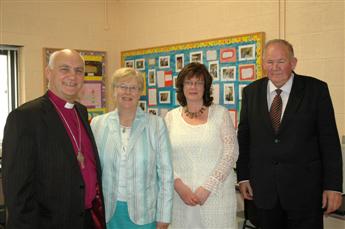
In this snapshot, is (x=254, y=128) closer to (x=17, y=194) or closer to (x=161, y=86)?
(x=17, y=194)

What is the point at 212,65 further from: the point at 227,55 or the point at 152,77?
the point at 152,77

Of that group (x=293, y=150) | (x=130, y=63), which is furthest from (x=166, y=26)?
(x=293, y=150)

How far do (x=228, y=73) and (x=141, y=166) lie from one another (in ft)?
7.01

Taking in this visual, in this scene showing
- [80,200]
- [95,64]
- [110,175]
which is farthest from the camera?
[95,64]

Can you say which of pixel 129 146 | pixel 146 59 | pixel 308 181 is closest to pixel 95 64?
pixel 146 59

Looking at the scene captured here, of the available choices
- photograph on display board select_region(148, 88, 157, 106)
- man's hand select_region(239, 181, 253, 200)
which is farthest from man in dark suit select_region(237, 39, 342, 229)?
photograph on display board select_region(148, 88, 157, 106)

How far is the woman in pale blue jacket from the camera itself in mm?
2332

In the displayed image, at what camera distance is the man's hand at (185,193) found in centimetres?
261

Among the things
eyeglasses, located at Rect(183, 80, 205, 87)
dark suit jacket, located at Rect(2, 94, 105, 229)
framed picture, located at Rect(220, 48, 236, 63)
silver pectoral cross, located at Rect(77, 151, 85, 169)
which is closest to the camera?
dark suit jacket, located at Rect(2, 94, 105, 229)

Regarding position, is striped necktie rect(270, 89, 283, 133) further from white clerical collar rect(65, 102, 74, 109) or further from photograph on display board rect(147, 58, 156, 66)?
photograph on display board rect(147, 58, 156, 66)

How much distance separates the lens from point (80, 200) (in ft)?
6.79

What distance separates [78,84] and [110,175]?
1.75 feet

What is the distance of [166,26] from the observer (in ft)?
16.3

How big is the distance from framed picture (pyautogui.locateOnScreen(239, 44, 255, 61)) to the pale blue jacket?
1.83 metres
